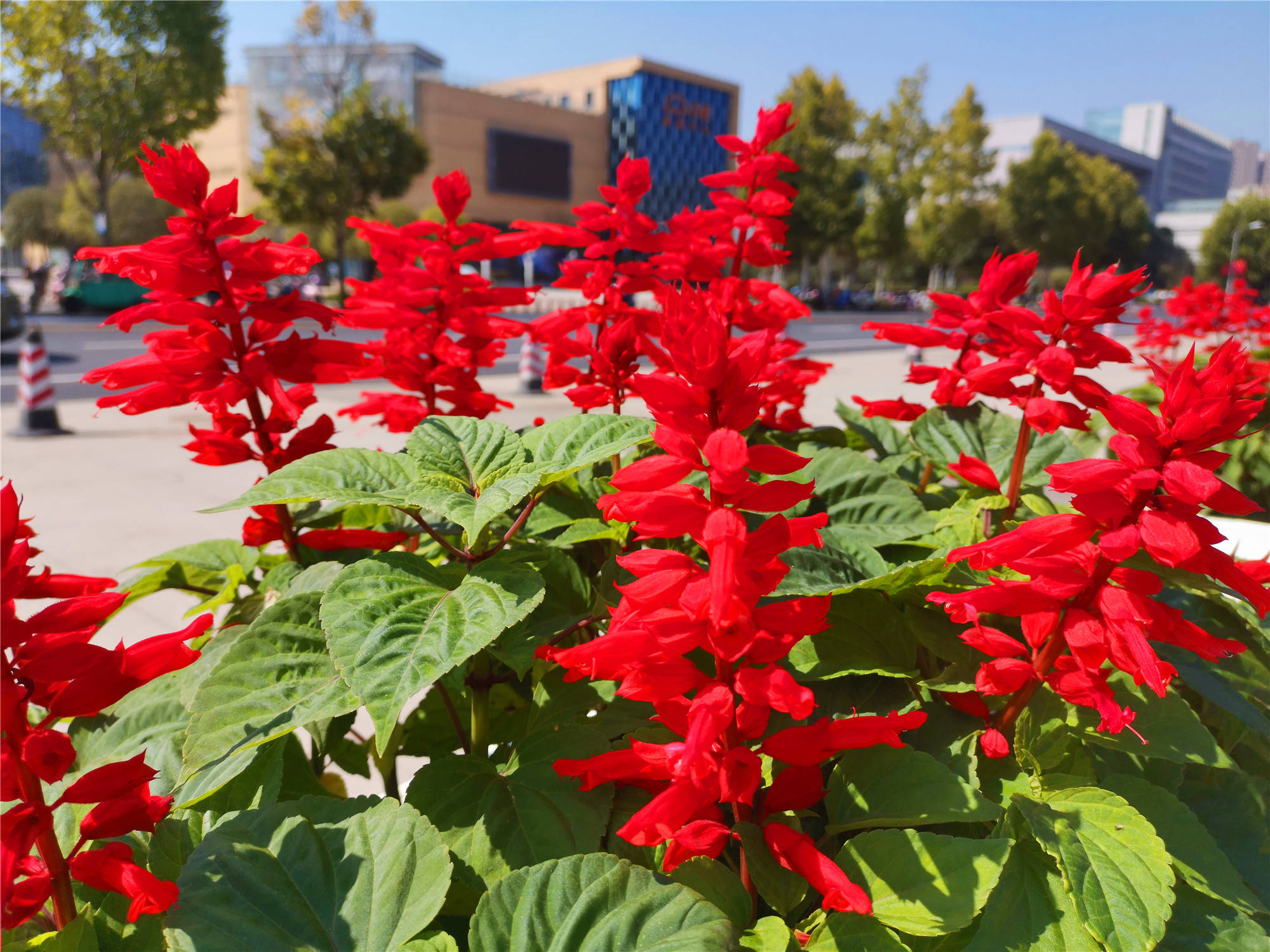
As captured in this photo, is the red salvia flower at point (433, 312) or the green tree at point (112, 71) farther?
the green tree at point (112, 71)

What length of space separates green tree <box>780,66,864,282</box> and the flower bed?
112ft

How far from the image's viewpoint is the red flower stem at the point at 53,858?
2.15ft

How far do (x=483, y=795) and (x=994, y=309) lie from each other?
3.35 feet

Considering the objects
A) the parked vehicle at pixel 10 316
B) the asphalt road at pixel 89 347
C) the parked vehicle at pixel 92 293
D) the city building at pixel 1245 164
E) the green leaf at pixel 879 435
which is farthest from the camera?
the city building at pixel 1245 164

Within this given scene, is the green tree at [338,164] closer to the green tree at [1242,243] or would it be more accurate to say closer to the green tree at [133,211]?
the green tree at [133,211]

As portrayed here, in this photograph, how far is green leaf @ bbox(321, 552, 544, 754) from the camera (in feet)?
2.45

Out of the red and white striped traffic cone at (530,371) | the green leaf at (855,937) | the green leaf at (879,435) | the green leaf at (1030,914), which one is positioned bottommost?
the red and white striped traffic cone at (530,371)

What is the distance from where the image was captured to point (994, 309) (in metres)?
1.33

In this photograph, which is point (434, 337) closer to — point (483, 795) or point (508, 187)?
point (483, 795)

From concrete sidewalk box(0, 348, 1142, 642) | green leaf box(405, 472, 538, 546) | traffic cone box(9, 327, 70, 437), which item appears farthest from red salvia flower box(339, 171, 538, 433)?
traffic cone box(9, 327, 70, 437)

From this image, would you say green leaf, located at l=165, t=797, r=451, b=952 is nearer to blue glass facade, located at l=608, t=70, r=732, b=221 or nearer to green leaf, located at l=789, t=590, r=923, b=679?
green leaf, located at l=789, t=590, r=923, b=679

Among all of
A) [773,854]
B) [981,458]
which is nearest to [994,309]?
[981,458]

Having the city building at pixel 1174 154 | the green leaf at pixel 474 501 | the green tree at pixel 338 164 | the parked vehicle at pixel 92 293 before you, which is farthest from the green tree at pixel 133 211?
the city building at pixel 1174 154

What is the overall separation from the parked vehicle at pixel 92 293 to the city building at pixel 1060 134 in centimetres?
7233
